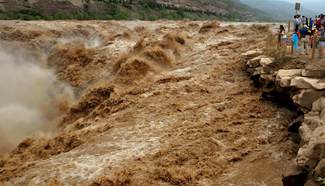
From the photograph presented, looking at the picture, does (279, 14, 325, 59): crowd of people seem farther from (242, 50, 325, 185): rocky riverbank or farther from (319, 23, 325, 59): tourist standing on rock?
(242, 50, 325, 185): rocky riverbank

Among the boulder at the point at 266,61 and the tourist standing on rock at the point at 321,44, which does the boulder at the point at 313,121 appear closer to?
the tourist standing on rock at the point at 321,44

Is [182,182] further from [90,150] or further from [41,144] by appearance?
[41,144]

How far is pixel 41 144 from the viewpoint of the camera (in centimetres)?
1393

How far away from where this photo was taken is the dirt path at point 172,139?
10.6 m

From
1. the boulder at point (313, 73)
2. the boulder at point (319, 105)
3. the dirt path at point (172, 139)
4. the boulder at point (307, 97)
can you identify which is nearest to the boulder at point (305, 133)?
the boulder at point (319, 105)

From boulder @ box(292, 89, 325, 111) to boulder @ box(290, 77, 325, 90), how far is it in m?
0.14

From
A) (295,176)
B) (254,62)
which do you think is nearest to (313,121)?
(295,176)

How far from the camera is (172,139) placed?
40.3 ft

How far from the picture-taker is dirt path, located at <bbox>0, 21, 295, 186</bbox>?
34.8 ft

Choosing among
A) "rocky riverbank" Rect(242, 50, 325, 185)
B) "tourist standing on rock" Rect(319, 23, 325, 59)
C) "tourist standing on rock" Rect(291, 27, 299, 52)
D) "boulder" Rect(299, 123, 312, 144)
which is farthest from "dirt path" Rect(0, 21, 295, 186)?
"tourist standing on rock" Rect(319, 23, 325, 59)

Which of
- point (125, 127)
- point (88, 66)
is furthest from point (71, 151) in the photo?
point (88, 66)

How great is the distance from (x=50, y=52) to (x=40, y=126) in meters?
9.20

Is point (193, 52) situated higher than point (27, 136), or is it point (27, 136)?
point (193, 52)

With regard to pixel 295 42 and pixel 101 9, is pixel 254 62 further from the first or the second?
pixel 101 9
